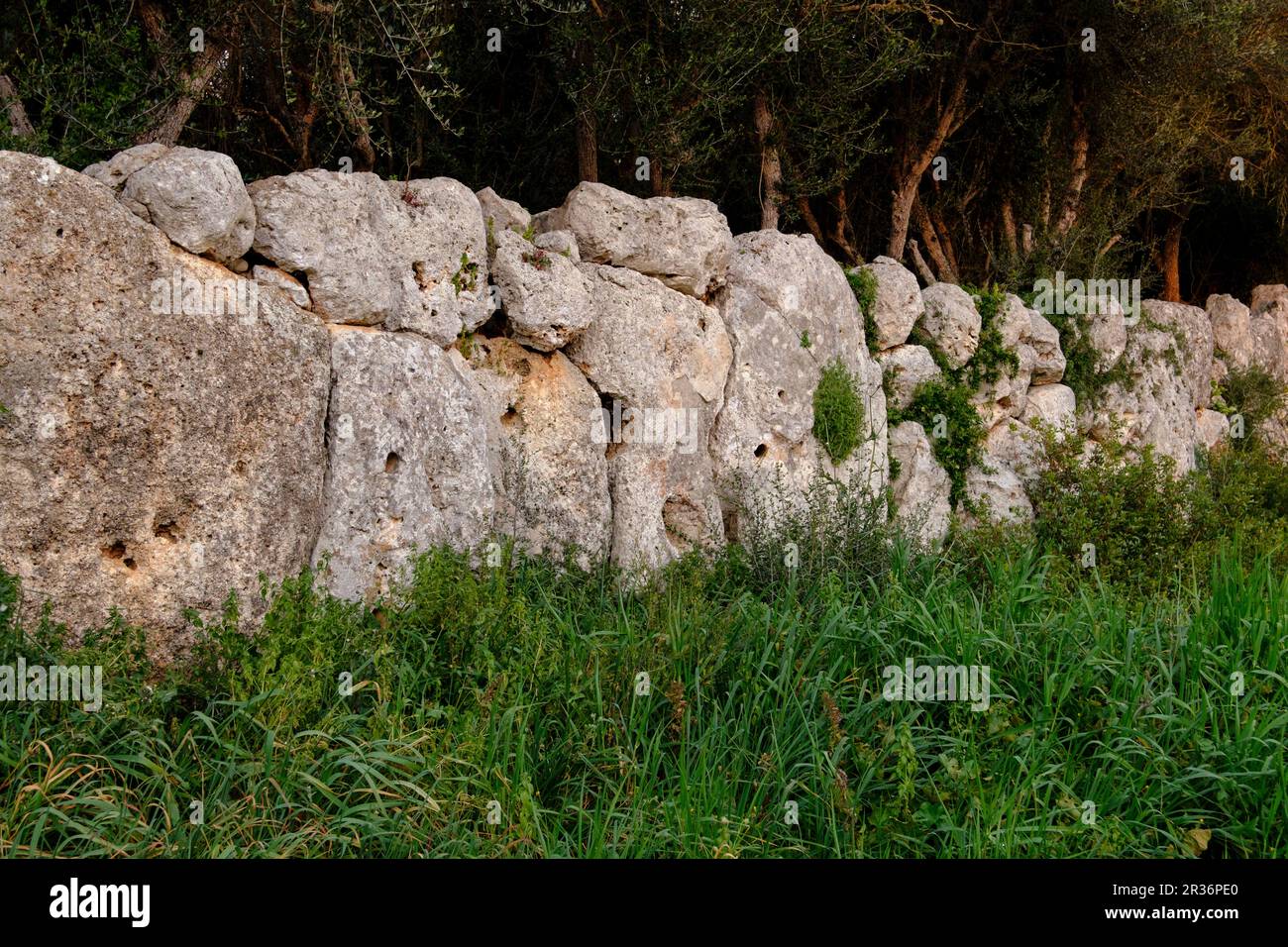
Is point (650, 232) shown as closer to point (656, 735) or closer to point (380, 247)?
point (380, 247)

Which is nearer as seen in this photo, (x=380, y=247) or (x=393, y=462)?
(x=393, y=462)

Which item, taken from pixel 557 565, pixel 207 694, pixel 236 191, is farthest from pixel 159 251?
pixel 557 565

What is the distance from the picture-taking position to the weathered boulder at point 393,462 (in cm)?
594

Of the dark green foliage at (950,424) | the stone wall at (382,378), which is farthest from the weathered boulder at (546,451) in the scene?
the dark green foliage at (950,424)

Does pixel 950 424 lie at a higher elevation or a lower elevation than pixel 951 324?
Answer: lower

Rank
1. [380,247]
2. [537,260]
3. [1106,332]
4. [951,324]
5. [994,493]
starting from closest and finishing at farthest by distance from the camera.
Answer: [380,247] < [537,260] < [994,493] < [951,324] < [1106,332]

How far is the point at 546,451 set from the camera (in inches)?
280

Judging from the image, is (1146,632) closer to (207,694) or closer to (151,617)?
(207,694)

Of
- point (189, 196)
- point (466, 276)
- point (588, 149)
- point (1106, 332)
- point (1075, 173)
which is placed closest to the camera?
point (189, 196)

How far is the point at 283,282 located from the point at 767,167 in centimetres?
525

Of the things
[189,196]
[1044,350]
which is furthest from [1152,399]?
[189,196]

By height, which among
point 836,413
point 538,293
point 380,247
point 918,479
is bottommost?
point 918,479

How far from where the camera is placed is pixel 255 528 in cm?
551

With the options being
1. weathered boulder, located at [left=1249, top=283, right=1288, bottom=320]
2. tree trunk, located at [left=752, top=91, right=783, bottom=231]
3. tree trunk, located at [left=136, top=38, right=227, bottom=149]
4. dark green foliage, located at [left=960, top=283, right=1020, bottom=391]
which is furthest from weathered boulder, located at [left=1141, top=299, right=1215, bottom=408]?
tree trunk, located at [left=136, top=38, right=227, bottom=149]
